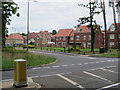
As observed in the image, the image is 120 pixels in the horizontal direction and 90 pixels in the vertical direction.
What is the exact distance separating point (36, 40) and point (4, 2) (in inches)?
2363

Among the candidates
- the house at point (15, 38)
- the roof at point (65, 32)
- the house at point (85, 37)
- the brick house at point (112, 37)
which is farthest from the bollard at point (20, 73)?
the house at point (15, 38)

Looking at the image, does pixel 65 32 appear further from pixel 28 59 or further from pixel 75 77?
pixel 75 77

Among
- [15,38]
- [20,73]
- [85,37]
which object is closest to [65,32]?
[85,37]

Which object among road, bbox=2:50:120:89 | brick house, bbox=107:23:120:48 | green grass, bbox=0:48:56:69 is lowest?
road, bbox=2:50:120:89

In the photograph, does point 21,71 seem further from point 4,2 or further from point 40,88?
point 4,2

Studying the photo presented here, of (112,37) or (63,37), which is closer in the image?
(112,37)

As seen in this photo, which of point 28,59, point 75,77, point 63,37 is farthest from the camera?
point 63,37

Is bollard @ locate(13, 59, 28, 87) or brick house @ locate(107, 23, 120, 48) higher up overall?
brick house @ locate(107, 23, 120, 48)

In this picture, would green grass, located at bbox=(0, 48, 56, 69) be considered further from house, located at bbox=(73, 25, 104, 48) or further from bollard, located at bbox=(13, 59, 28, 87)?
house, located at bbox=(73, 25, 104, 48)

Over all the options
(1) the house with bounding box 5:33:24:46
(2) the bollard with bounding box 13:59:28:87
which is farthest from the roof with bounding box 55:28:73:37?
(2) the bollard with bounding box 13:59:28:87

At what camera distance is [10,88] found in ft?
21.3

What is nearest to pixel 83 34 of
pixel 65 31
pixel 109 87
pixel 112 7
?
pixel 65 31

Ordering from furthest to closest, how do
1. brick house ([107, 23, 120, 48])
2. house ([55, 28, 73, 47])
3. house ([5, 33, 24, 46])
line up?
house ([5, 33, 24, 46]), house ([55, 28, 73, 47]), brick house ([107, 23, 120, 48])

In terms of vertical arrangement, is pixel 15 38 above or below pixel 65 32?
below
